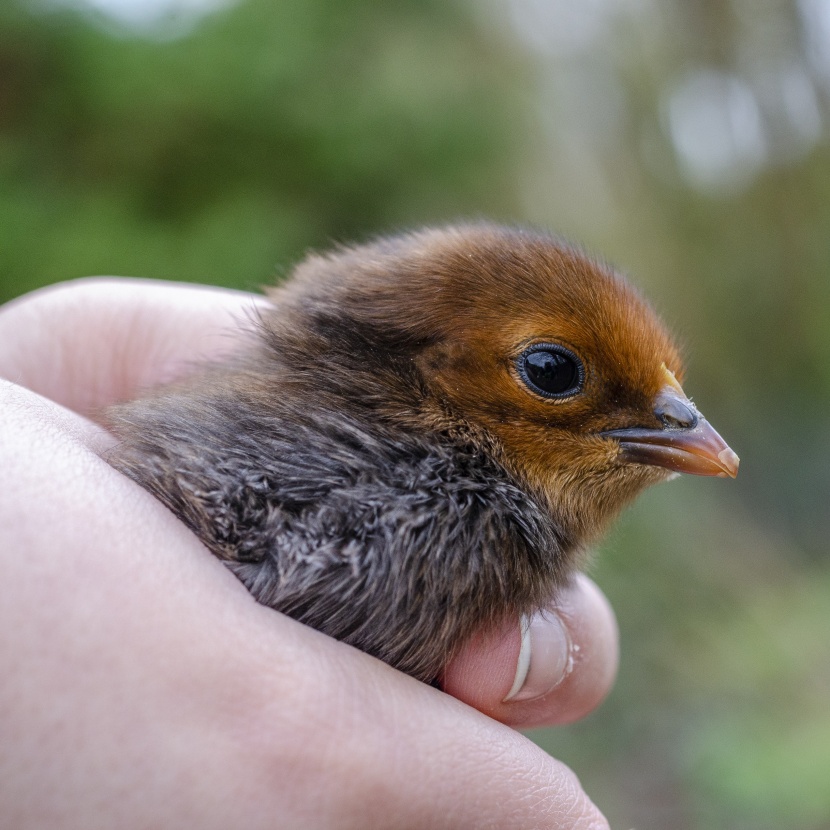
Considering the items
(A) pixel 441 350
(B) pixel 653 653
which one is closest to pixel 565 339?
(A) pixel 441 350

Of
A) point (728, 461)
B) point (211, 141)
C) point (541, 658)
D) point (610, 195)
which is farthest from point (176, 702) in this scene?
point (610, 195)

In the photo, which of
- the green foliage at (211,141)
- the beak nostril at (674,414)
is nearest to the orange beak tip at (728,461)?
the beak nostril at (674,414)

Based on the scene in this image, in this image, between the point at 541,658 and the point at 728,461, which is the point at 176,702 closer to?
the point at 541,658

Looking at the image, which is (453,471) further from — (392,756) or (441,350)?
(392,756)

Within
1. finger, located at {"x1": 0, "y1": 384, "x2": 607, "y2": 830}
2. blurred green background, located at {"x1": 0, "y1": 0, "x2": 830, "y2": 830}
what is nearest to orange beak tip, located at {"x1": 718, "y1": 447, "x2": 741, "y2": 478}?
finger, located at {"x1": 0, "y1": 384, "x2": 607, "y2": 830}

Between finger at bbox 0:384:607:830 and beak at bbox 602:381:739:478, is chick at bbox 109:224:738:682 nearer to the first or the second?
beak at bbox 602:381:739:478

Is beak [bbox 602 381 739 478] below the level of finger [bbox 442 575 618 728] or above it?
above

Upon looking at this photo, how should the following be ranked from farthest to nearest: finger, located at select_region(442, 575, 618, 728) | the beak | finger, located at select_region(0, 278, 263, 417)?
1. finger, located at select_region(0, 278, 263, 417)
2. the beak
3. finger, located at select_region(442, 575, 618, 728)
